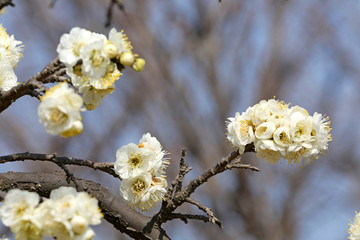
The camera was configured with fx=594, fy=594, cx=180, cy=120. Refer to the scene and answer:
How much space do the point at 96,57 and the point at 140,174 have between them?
543 millimetres

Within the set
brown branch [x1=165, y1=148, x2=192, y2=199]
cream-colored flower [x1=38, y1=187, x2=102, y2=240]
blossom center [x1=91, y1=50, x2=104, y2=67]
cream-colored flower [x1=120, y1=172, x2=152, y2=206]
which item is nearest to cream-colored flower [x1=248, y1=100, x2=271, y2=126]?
brown branch [x1=165, y1=148, x2=192, y2=199]

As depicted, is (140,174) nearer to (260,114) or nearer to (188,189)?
(188,189)

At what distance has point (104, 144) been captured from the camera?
28.2 ft

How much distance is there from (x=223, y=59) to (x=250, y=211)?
2.34 metres

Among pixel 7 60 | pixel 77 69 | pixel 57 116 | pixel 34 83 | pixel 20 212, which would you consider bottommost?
pixel 20 212

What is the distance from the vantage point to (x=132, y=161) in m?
2.10

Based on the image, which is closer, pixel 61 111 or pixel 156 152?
pixel 61 111

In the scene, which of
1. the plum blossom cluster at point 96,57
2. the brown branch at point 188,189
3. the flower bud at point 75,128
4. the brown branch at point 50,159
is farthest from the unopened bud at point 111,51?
the brown branch at point 188,189

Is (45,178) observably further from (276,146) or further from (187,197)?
(276,146)

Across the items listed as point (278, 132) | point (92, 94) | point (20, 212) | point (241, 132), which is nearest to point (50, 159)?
point (92, 94)

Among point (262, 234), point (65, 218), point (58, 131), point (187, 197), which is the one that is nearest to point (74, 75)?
point (58, 131)

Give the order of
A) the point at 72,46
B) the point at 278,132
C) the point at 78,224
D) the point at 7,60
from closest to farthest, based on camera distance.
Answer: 1. the point at 78,224
2. the point at 72,46
3. the point at 278,132
4. the point at 7,60

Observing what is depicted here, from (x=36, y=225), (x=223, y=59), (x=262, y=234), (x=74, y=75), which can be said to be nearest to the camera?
(x=36, y=225)

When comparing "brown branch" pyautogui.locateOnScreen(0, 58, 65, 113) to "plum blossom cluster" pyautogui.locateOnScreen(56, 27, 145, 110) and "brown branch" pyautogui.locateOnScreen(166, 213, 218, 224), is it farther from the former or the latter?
"brown branch" pyautogui.locateOnScreen(166, 213, 218, 224)
